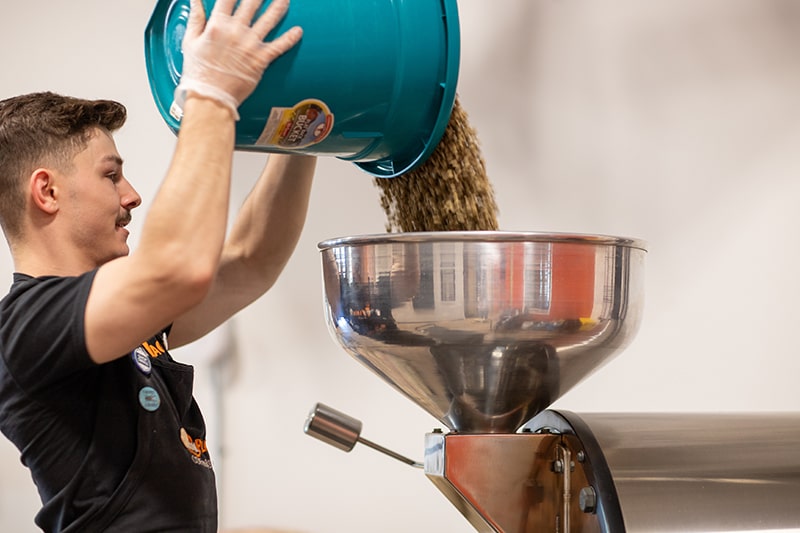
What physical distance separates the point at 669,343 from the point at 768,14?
68 cm

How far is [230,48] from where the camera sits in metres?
1.00

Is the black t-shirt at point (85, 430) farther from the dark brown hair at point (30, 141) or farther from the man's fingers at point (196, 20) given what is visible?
the man's fingers at point (196, 20)

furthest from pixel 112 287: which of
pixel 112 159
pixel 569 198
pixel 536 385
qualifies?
pixel 569 198

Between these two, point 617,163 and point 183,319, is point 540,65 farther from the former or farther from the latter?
point 183,319

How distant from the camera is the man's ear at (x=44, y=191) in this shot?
1279 mm

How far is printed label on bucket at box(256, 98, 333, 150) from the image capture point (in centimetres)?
107

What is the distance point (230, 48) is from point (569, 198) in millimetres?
1303

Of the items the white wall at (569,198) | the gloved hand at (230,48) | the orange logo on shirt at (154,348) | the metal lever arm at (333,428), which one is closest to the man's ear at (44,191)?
the orange logo on shirt at (154,348)

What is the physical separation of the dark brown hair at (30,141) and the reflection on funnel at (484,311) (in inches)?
18.1

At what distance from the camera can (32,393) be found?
3.83ft

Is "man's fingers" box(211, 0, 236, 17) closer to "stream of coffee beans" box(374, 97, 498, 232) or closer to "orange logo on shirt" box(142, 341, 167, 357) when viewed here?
"stream of coffee beans" box(374, 97, 498, 232)

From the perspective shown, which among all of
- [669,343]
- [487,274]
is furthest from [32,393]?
[669,343]

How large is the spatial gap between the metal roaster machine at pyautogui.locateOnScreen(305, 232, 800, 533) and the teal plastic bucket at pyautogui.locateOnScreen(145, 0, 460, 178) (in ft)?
0.51

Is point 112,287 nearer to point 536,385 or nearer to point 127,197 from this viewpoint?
point 127,197
